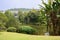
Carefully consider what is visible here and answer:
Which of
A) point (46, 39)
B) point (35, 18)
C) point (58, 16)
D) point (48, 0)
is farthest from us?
point (35, 18)

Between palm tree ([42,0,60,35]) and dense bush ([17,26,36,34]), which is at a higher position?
palm tree ([42,0,60,35])

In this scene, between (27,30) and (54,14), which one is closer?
(54,14)

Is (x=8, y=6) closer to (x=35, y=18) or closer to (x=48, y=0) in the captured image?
(x=35, y=18)

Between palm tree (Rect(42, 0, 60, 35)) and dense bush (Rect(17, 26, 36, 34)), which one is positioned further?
dense bush (Rect(17, 26, 36, 34))

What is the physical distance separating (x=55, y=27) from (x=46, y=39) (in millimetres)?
4148

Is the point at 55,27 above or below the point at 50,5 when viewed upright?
below

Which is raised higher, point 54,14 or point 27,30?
point 54,14

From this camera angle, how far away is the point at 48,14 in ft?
51.8

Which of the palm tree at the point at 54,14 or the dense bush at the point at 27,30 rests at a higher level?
the palm tree at the point at 54,14

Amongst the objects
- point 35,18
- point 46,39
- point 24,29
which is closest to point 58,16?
point 24,29

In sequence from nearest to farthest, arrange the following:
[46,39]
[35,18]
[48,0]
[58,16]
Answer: [46,39] < [58,16] < [48,0] < [35,18]

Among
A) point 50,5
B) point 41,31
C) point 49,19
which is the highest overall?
point 50,5

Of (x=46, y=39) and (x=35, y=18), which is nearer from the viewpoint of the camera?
(x=46, y=39)

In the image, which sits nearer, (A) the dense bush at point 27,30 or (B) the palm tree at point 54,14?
(B) the palm tree at point 54,14
